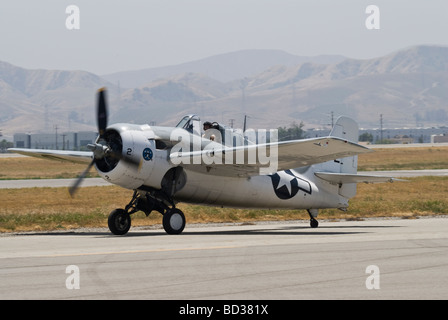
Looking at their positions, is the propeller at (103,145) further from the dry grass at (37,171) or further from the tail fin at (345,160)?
the dry grass at (37,171)

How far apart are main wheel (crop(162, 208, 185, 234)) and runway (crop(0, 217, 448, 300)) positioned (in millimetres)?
1064

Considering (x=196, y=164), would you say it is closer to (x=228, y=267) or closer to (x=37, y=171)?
(x=228, y=267)

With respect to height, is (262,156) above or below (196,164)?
above

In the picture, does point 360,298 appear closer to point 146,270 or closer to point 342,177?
point 146,270

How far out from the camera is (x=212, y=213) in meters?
27.8

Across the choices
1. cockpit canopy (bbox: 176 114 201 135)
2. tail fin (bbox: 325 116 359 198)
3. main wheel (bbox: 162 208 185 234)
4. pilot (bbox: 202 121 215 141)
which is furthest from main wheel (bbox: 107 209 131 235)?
tail fin (bbox: 325 116 359 198)

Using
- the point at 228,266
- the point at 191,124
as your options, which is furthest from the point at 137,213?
the point at 228,266

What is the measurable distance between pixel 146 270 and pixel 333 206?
13.1 metres

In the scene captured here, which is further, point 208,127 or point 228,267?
point 208,127

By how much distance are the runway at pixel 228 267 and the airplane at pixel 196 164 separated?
6.15 feet

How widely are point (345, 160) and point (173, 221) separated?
7634 mm

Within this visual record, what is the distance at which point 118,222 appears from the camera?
19.8 m
